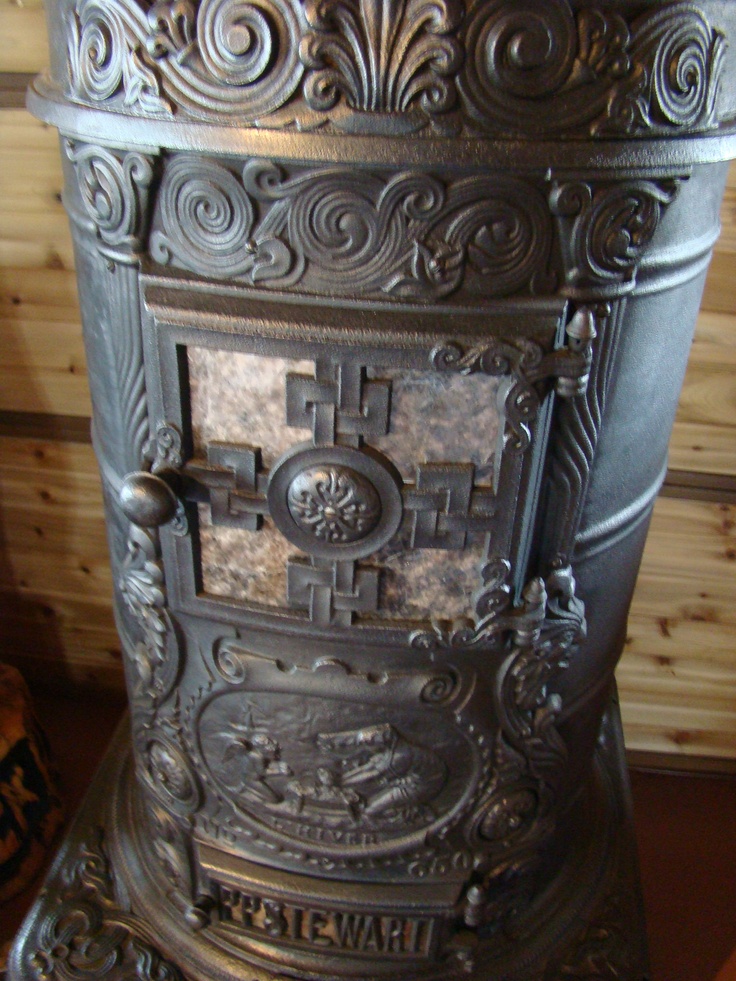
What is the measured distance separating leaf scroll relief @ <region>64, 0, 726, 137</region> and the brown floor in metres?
1.61

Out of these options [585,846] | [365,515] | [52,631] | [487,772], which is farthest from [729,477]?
[52,631]

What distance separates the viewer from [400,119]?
84cm

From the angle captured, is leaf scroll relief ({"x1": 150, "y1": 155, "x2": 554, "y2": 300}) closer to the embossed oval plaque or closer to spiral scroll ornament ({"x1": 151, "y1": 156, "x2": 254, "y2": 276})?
spiral scroll ornament ({"x1": 151, "y1": 156, "x2": 254, "y2": 276})

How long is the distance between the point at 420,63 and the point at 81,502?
1.35 m

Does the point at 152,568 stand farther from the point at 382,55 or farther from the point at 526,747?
the point at 382,55

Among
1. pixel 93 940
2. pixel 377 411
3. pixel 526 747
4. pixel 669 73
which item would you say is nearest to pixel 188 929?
Answer: pixel 93 940

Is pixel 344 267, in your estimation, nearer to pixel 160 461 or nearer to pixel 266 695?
pixel 160 461

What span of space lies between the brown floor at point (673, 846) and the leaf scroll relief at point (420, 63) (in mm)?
1607

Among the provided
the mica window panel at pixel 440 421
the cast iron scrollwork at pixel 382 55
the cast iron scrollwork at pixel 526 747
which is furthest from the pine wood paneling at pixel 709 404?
the cast iron scrollwork at pixel 382 55

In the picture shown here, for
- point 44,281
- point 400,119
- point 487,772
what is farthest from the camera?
point 44,281

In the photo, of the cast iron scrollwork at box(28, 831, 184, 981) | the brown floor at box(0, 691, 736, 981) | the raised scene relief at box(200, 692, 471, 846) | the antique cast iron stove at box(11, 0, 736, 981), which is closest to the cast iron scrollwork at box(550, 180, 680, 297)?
the antique cast iron stove at box(11, 0, 736, 981)

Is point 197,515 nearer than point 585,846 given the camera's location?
Yes

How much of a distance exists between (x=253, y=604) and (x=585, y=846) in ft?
2.79

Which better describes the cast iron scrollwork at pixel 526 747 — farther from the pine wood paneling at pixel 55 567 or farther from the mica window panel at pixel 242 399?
the pine wood paneling at pixel 55 567
